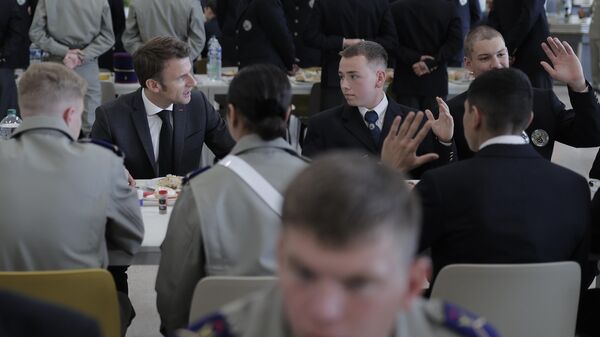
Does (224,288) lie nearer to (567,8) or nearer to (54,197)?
(54,197)

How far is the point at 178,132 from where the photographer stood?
14.1 ft

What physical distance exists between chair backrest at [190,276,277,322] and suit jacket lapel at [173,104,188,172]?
1.96m

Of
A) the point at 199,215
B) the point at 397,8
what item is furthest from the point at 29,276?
the point at 397,8

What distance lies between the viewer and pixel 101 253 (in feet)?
9.39

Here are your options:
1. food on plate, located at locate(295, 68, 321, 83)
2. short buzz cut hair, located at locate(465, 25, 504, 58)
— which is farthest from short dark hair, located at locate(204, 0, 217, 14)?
short buzz cut hair, located at locate(465, 25, 504, 58)

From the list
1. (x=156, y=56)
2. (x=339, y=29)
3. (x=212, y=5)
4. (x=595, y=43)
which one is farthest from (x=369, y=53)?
(x=595, y=43)

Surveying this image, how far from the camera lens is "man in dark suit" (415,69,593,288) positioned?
2.66 meters

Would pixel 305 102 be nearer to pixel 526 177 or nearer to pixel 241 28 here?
pixel 241 28

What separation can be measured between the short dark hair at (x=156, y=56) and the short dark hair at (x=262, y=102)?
1535mm

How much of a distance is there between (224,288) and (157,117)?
2.06m

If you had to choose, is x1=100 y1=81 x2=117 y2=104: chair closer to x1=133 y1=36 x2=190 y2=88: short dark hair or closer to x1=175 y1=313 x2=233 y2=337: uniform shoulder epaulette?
x1=133 y1=36 x2=190 y2=88: short dark hair

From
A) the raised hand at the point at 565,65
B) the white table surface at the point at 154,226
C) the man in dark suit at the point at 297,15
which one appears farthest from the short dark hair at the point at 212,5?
the white table surface at the point at 154,226

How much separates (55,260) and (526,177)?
136 centimetres

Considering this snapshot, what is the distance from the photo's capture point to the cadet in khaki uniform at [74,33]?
7.21 meters
